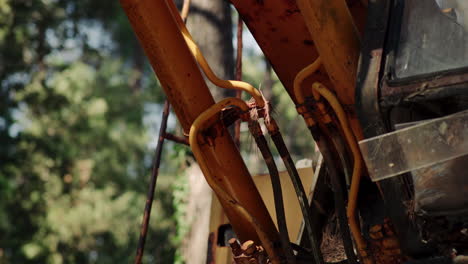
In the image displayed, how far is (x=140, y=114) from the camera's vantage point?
76.3 feet

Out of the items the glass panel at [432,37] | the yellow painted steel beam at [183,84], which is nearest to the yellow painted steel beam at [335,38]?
the glass panel at [432,37]

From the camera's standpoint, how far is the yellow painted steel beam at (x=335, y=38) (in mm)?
2893

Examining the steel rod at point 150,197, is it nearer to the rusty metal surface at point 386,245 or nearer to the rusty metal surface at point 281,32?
the rusty metal surface at point 281,32

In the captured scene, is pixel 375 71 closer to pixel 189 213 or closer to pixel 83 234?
pixel 189 213

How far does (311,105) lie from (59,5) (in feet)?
52.0

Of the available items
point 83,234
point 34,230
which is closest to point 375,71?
point 34,230

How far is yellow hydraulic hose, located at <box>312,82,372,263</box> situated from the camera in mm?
2990

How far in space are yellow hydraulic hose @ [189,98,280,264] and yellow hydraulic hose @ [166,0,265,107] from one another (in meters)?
0.06

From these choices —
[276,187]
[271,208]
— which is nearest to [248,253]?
[276,187]

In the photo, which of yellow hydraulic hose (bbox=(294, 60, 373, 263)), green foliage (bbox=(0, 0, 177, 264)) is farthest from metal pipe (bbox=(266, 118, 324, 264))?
green foliage (bbox=(0, 0, 177, 264))

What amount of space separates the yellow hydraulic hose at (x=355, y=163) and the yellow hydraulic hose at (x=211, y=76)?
13.3 inches

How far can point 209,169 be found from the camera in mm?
3445

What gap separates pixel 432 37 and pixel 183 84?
1.19 meters

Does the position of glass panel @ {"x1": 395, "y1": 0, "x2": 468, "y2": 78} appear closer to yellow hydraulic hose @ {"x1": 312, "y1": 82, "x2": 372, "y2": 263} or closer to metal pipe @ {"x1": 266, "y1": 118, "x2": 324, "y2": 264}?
yellow hydraulic hose @ {"x1": 312, "y1": 82, "x2": 372, "y2": 263}
